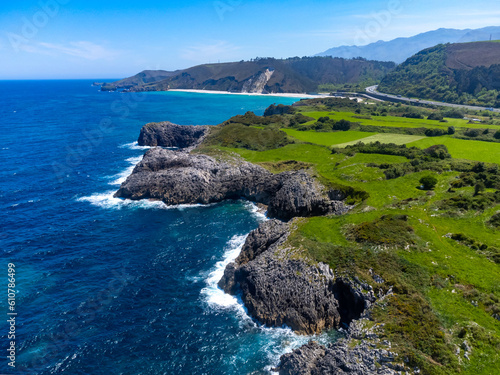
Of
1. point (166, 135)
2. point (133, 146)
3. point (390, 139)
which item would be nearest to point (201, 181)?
point (166, 135)

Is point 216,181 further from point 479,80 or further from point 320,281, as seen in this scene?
point 479,80

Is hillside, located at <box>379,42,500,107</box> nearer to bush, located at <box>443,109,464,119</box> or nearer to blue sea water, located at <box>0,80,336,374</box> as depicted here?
bush, located at <box>443,109,464,119</box>

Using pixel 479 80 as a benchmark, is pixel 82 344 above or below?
below

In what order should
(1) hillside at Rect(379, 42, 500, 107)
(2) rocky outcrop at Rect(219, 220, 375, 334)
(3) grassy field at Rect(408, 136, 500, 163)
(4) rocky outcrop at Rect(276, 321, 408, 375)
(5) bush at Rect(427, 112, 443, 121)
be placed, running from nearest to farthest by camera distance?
(4) rocky outcrop at Rect(276, 321, 408, 375)
(2) rocky outcrop at Rect(219, 220, 375, 334)
(3) grassy field at Rect(408, 136, 500, 163)
(5) bush at Rect(427, 112, 443, 121)
(1) hillside at Rect(379, 42, 500, 107)

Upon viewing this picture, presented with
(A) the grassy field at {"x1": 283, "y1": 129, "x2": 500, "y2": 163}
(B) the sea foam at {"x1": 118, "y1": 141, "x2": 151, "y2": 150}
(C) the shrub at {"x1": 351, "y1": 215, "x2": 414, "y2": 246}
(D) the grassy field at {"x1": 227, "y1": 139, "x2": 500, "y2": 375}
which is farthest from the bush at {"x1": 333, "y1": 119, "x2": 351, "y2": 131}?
(B) the sea foam at {"x1": 118, "y1": 141, "x2": 151, "y2": 150}

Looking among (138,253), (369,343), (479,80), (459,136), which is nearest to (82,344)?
(138,253)

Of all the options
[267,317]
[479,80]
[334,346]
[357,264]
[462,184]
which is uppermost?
[479,80]

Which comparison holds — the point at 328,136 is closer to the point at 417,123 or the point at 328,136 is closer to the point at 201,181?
the point at 417,123
